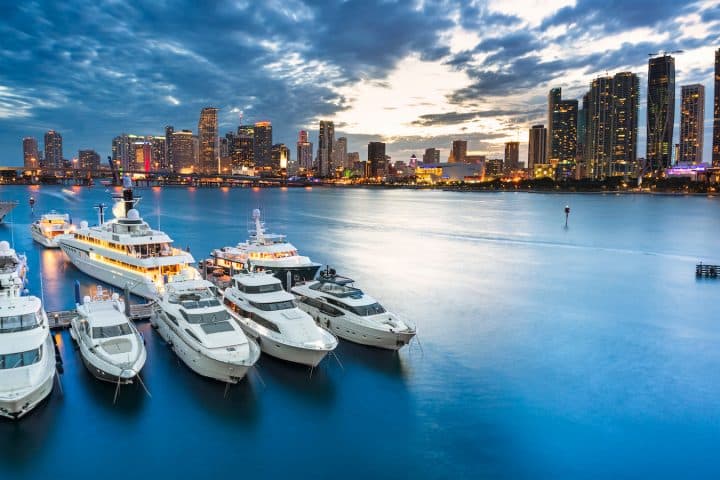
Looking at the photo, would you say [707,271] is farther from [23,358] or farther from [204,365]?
[23,358]

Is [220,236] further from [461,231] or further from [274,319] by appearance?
[274,319]

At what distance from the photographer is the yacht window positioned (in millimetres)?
18000

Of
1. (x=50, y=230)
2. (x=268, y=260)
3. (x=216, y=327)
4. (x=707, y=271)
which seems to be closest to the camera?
(x=216, y=327)

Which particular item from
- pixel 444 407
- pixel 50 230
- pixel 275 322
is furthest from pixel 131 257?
pixel 50 230

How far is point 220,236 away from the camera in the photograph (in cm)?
6266

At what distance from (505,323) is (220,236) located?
1722 inches

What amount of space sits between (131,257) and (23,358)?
48.9 ft

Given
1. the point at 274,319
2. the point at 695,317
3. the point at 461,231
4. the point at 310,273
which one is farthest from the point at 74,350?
the point at 461,231

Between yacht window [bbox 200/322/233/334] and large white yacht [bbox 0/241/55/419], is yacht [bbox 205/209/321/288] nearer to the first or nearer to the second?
yacht window [bbox 200/322/233/334]

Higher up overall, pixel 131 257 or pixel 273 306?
pixel 131 257

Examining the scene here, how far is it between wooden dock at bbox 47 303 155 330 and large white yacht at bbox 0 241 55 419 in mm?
4091

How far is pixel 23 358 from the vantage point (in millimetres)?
15180

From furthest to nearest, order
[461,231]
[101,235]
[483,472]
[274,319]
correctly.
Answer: [461,231] < [101,235] < [274,319] < [483,472]

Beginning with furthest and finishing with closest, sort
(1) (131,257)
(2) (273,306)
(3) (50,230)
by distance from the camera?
1. (3) (50,230)
2. (1) (131,257)
3. (2) (273,306)
